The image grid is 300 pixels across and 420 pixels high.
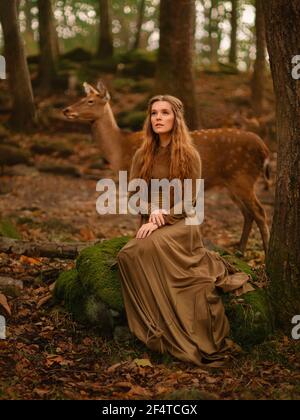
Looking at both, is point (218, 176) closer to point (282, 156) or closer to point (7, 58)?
point (282, 156)

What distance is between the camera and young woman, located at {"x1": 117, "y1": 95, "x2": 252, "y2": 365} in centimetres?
467

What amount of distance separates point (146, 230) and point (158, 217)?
162mm

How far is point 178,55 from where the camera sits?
A: 38.0 feet

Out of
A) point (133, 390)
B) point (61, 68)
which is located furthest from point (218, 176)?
point (61, 68)

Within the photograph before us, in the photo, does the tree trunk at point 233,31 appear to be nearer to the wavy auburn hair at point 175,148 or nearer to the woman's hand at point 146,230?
the wavy auburn hair at point 175,148

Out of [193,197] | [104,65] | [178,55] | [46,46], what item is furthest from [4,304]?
[104,65]

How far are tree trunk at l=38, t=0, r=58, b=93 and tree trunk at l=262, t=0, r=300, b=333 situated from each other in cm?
1128

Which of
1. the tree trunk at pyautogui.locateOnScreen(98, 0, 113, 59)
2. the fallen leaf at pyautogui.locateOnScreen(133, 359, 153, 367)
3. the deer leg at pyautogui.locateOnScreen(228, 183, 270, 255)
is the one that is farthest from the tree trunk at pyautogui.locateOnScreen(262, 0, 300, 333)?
the tree trunk at pyautogui.locateOnScreen(98, 0, 113, 59)

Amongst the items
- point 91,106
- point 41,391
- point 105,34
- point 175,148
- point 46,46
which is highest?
point 105,34

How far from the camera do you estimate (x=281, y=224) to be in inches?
201

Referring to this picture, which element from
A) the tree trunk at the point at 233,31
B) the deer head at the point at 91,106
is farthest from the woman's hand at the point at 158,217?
the tree trunk at the point at 233,31

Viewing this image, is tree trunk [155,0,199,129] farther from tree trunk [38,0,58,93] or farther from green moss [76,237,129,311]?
green moss [76,237,129,311]

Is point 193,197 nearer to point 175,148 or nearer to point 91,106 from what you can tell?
point 175,148
